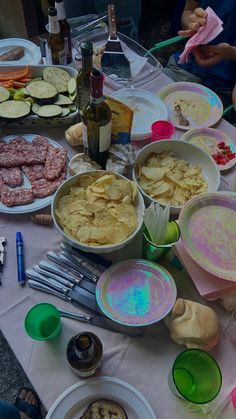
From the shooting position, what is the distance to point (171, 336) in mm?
892

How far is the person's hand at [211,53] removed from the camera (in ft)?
5.15

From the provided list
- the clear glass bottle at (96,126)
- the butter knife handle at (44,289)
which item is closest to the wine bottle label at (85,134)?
the clear glass bottle at (96,126)

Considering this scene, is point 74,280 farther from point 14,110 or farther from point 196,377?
point 14,110

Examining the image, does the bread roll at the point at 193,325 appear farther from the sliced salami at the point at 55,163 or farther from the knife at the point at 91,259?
the sliced salami at the point at 55,163

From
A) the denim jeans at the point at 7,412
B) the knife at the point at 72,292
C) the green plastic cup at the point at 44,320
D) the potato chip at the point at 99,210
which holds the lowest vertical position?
the denim jeans at the point at 7,412

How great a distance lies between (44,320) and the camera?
0.90 m

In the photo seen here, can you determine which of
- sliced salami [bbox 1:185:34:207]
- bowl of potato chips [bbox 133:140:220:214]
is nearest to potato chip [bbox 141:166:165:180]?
bowl of potato chips [bbox 133:140:220:214]

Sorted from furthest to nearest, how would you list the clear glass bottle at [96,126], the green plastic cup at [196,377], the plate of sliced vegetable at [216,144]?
the plate of sliced vegetable at [216,144] → the clear glass bottle at [96,126] → the green plastic cup at [196,377]

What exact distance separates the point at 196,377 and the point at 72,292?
1.09 ft

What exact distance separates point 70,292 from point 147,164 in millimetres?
453

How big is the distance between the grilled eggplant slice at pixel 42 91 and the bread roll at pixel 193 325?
0.77 meters

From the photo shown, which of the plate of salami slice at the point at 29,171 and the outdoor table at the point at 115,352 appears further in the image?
the plate of salami slice at the point at 29,171

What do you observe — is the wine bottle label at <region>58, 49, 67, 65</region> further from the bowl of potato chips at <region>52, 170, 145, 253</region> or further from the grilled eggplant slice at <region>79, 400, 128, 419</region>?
Result: the grilled eggplant slice at <region>79, 400, 128, 419</region>

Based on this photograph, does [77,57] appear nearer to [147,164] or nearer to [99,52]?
[99,52]
